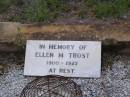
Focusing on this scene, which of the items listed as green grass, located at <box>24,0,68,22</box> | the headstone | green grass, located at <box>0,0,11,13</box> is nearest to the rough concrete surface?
the headstone

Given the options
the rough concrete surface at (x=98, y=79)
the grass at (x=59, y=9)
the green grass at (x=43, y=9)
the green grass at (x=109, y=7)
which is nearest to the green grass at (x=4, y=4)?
the grass at (x=59, y=9)

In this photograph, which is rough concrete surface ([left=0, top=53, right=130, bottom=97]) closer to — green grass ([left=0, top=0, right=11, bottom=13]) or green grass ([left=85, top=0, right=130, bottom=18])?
green grass ([left=85, top=0, right=130, bottom=18])

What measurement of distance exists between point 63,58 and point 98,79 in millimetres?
266

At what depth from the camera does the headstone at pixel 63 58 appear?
8.92 ft

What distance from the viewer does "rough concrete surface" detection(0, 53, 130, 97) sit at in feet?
8.44

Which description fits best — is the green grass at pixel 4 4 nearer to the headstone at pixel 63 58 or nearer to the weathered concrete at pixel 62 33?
the weathered concrete at pixel 62 33

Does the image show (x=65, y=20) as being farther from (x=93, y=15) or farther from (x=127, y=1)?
(x=127, y=1)

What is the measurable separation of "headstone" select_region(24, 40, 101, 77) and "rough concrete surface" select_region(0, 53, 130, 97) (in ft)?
0.18

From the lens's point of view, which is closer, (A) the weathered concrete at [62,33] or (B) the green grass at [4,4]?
(A) the weathered concrete at [62,33]

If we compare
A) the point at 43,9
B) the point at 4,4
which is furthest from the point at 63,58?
the point at 4,4

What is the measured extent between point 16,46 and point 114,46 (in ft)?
2.11

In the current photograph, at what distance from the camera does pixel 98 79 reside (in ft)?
8.79

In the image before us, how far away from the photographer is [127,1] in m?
3.13

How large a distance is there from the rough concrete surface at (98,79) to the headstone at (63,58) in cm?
5
